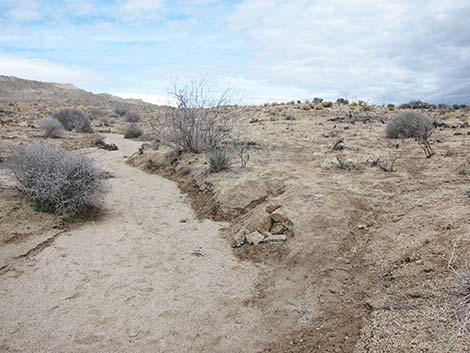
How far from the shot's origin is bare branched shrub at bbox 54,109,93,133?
21.4 meters

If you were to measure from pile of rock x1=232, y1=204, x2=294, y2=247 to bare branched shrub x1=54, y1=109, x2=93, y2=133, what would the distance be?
17291 mm

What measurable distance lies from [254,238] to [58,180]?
12.2 feet

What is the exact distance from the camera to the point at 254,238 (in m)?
6.16

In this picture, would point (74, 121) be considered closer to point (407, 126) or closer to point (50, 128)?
point (50, 128)

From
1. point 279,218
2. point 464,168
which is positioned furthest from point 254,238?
point 464,168

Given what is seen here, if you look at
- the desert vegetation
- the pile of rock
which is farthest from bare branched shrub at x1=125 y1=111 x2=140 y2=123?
the pile of rock

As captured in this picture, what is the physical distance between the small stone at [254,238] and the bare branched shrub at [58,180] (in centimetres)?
319

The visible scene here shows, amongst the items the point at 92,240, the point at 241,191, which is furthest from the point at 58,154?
the point at 241,191

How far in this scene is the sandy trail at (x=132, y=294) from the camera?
4004mm

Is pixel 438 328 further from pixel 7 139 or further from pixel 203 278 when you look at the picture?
pixel 7 139

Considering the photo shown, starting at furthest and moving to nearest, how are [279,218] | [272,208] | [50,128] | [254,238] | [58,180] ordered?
1. [50,128]
2. [58,180]
3. [272,208]
4. [279,218]
5. [254,238]

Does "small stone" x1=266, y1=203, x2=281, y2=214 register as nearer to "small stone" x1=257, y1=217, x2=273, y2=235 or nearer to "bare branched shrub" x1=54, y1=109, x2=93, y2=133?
"small stone" x1=257, y1=217, x2=273, y2=235

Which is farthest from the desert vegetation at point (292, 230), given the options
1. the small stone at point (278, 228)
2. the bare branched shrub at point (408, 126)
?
the bare branched shrub at point (408, 126)

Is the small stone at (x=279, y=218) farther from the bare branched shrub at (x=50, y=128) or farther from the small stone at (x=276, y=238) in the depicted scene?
the bare branched shrub at (x=50, y=128)
